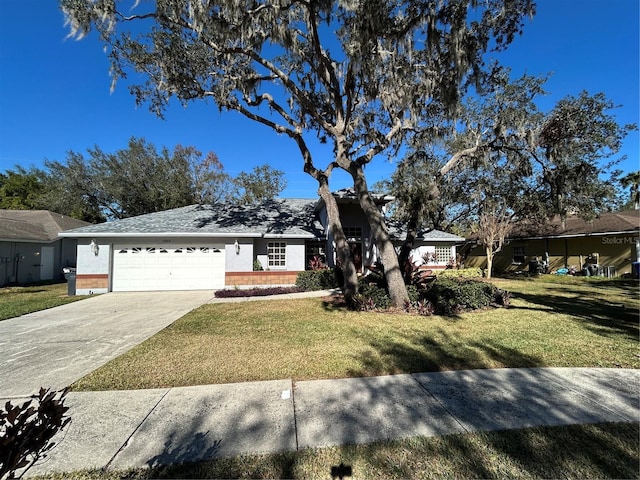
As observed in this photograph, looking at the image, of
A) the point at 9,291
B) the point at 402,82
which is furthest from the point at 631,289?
the point at 9,291

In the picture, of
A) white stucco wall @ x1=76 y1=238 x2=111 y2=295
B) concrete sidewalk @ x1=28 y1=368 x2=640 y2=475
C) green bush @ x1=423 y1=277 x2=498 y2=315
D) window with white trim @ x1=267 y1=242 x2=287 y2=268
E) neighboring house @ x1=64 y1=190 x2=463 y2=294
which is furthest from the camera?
window with white trim @ x1=267 y1=242 x2=287 y2=268

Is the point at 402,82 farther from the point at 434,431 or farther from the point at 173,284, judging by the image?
the point at 173,284

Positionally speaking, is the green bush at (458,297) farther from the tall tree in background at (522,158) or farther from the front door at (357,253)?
the front door at (357,253)

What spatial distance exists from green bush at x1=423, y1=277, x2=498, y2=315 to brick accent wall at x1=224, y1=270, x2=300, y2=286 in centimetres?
708

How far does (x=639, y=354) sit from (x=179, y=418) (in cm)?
735

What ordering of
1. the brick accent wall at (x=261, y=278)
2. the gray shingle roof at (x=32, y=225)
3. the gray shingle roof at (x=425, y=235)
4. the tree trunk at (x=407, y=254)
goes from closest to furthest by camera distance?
1. the tree trunk at (x=407, y=254)
2. the brick accent wall at (x=261, y=278)
3. the gray shingle roof at (x=32, y=225)
4. the gray shingle roof at (x=425, y=235)

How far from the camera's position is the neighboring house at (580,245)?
17906 mm

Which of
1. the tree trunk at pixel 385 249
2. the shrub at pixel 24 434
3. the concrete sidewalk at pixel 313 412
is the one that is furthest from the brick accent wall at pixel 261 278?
the shrub at pixel 24 434

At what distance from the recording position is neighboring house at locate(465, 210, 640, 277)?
17906mm

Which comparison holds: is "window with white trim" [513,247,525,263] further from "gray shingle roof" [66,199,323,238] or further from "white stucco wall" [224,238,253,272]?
"white stucco wall" [224,238,253,272]

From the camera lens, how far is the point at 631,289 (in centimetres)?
1286

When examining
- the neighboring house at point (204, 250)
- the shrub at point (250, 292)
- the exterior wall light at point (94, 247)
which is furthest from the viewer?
the neighboring house at point (204, 250)

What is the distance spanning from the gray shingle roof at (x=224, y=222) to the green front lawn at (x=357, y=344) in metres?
6.32

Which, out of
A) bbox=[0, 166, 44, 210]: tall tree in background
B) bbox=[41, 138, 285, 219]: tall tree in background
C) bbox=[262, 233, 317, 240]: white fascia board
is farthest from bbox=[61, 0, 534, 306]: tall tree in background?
bbox=[0, 166, 44, 210]: tall tree in background
